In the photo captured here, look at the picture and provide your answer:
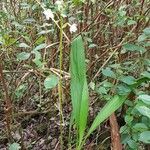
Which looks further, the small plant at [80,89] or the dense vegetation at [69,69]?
the dense vegetation at [69,69]

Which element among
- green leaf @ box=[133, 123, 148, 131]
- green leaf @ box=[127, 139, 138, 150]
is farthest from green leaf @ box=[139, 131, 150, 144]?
green leaf @ box=[127, 139, 138, 150]

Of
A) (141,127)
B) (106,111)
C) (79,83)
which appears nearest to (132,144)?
(141,127)

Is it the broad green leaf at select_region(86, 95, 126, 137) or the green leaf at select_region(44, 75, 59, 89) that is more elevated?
the green leaf at select_region(44, 75, 59, 89)

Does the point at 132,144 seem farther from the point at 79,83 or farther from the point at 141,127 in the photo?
the point at 79,83

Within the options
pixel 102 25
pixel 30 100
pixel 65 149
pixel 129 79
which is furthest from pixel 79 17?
pixel 129 79

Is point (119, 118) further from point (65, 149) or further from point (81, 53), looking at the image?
point (81, 53)

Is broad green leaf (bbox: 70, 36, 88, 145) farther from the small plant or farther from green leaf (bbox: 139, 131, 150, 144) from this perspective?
green leaf (bbox: 139, 131, 150, 144)

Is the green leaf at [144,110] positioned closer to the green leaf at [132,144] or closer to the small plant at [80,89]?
the small plant at [80,89]

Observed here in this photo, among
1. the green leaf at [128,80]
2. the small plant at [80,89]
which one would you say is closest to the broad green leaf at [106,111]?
the small plant at [80,89]
